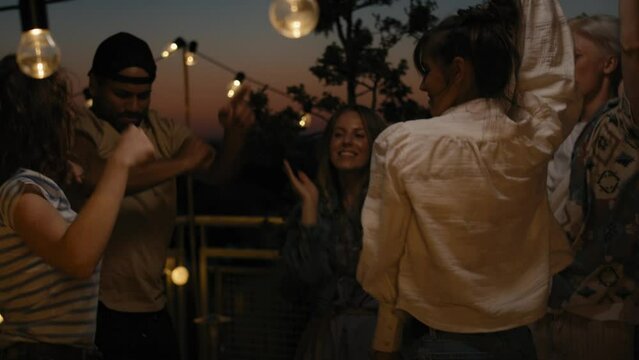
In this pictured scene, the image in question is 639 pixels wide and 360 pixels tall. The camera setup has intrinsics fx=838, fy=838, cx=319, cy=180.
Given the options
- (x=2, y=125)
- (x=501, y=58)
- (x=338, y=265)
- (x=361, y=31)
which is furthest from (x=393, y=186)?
(x=2, y=125)

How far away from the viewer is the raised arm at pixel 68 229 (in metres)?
1.22

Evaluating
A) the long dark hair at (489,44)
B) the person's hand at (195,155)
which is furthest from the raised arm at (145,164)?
the long dark hair at (489,44)

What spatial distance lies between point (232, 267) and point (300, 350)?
11.1 inches

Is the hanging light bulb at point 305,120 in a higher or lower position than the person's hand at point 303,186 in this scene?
higher

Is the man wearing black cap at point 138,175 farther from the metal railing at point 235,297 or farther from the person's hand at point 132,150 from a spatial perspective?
the person's hand at point 132,150

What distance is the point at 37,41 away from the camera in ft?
5.26

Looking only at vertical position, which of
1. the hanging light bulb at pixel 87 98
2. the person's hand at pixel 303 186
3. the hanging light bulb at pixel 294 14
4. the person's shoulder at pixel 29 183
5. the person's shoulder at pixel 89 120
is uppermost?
the hanging light bulb at pixel 294 14

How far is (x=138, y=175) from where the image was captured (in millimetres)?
1655

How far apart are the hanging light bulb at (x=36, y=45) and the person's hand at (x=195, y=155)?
0.31m

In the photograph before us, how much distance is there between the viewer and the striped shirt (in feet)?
4.28

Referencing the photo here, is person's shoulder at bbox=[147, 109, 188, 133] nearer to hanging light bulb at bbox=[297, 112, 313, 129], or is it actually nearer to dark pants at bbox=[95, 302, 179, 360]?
hanging light bulb at bbox=[297, 112, 313, 129]

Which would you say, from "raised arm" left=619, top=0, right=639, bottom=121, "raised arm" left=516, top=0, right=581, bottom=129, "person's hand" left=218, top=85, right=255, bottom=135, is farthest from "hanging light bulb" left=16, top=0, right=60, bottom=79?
"raised arm" left=619, top=0, right=639, bottom=121

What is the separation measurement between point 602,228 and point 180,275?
89 cm

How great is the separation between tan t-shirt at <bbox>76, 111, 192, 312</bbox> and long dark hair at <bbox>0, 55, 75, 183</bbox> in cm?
21
